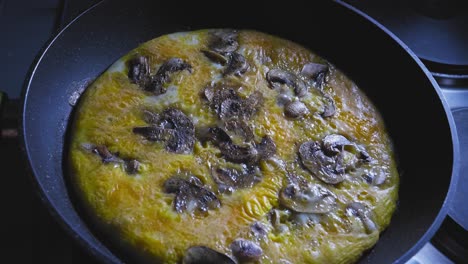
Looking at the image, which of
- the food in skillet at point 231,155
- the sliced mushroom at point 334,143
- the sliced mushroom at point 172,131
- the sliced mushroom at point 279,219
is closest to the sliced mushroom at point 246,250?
the food in skillet at point 231,155

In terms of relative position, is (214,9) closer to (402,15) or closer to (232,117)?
(232,117)

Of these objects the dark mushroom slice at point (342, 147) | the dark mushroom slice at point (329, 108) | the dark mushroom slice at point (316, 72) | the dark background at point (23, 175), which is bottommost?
the dark background at point (23, 175)

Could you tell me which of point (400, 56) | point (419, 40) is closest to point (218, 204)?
point (400, 56)

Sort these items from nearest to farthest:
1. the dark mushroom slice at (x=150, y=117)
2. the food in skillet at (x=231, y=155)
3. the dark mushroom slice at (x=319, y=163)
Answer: the food in skillet at (x=231, y=155) → the dark mushroom slice at (x=319, y=163) → the dark mushroom slice at (x=150, y=117)

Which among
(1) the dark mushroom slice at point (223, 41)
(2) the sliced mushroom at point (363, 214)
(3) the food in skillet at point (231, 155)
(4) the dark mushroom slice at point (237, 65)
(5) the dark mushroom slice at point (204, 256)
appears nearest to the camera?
(5) the dark mushroom slice at point (204, 256)

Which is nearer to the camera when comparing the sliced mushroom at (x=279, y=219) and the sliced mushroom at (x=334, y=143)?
the sliced mushroom at (x=279, y=219)

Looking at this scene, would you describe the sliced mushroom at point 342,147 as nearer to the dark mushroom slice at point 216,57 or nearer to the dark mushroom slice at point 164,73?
the dark mushroom slice at point 216,57

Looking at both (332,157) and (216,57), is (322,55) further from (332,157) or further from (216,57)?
(332,157)

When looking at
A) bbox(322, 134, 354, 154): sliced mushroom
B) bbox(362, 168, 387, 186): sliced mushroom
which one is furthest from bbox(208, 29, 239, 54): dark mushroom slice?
bbox(362, 168, 387, 186): sliced mushroom
